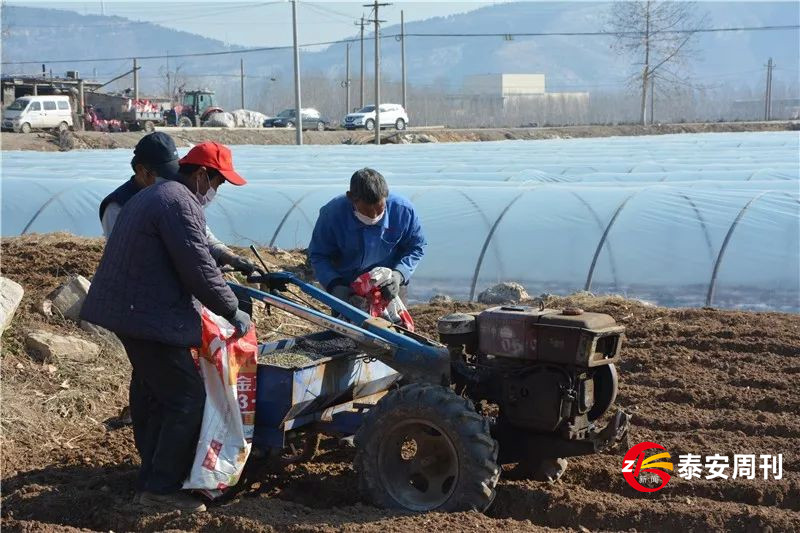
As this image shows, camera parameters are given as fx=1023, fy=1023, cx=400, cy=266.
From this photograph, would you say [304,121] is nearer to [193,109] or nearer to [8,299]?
[193,109]

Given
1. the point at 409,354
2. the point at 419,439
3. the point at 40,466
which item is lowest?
the point at 40,466

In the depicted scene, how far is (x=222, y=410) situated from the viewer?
5.18m

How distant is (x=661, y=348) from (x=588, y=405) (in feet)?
10.5

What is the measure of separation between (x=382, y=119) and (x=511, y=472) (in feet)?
158

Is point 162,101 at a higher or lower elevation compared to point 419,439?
higher

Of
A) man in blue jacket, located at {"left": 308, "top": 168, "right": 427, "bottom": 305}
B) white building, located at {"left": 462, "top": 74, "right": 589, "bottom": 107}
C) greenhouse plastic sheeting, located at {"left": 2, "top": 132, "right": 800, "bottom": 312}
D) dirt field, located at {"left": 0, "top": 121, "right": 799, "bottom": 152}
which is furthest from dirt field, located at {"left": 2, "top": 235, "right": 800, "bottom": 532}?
white building, located at {"left": 462, "top": 74, "right": 589, "bottom": 107}

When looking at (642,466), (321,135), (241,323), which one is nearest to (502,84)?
(321,135)

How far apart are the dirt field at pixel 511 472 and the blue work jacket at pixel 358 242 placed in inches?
43.3

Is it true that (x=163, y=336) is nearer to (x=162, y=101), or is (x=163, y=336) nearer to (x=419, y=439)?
(x=419, y=439)

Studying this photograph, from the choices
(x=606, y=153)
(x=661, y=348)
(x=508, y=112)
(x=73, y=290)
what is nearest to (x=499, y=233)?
(x=661, y=348)

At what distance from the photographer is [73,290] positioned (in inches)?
314

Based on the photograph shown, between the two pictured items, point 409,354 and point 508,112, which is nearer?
point 409,354

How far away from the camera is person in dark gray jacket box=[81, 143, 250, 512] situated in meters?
4.86

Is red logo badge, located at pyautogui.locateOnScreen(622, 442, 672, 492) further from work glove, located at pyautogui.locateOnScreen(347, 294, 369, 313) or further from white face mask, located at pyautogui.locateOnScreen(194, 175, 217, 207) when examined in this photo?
white face mask, located at pyautogui.locateOnScreen(194, 175, 217, 207)
